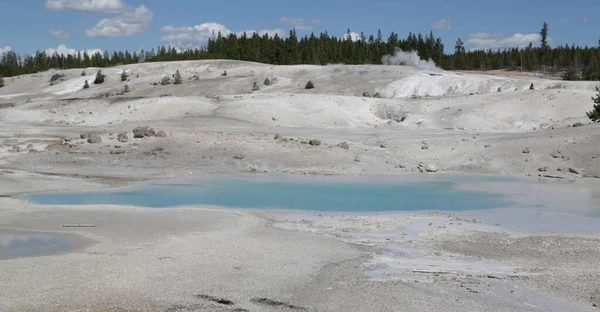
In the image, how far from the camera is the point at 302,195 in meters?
22.4

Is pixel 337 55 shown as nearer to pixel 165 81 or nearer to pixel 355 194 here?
pixel 165 81

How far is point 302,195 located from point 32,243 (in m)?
10.3

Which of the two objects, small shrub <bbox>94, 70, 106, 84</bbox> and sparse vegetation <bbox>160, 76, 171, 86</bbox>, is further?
small shrub <bbox>94, 70, 106, 84</bbox>

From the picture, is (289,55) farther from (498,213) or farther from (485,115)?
(498,213)

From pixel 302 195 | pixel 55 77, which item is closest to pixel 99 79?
pixel 55 77

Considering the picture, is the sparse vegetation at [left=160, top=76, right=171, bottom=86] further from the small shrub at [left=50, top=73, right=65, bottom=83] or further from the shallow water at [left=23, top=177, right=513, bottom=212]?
the shallow water at [left=23, top=177, right=513, bottom=212]

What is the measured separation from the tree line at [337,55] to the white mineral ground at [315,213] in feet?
151

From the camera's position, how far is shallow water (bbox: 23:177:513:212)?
2016 centimetres

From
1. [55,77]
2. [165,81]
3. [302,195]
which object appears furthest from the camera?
[55,77]

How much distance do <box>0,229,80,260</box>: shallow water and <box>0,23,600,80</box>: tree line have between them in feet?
269

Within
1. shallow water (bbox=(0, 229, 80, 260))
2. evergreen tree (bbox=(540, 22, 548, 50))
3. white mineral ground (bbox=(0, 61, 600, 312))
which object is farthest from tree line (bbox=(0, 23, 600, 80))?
shallow water (bbox=(0, 229, 80, 260))

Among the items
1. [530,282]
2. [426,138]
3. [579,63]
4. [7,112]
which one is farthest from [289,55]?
[530,282]

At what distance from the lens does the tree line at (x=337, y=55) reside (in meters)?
98.8

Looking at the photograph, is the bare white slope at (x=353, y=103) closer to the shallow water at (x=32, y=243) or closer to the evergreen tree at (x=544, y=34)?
the shallow water at (x=32, y=243)
